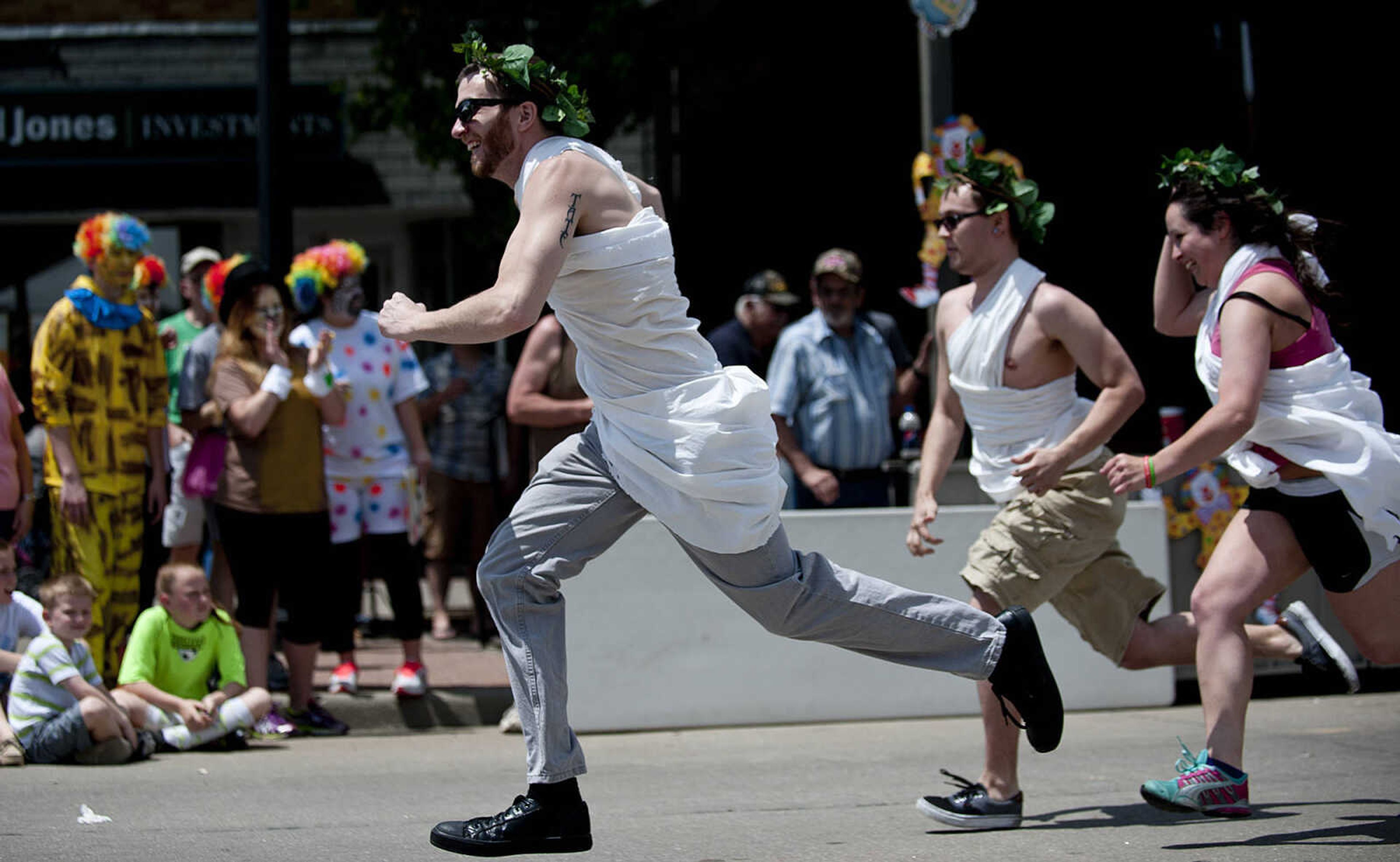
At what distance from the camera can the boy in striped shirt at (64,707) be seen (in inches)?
248

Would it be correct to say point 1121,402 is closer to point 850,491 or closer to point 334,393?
point 850,491

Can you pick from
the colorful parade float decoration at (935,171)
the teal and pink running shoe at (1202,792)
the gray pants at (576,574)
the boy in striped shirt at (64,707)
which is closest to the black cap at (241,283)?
the boy in striped shirt at (64,707)

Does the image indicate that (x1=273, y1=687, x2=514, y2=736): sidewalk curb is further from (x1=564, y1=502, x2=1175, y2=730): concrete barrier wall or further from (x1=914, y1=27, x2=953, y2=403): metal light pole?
(x1=914, y1=27, x2=953, y2=403): metal light pole

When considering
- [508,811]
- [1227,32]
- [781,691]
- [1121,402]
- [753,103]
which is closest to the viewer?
[508,811]

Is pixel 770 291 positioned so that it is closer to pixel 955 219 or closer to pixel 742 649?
pixel 742 649

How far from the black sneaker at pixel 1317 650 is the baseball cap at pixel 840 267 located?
353 cm

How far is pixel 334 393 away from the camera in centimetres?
755

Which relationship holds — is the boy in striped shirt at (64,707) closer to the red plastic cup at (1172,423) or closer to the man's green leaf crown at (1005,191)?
the man's green leaf crown at (1005,191)

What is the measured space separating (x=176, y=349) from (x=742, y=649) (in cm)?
354

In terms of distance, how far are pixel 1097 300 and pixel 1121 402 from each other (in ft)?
25.2

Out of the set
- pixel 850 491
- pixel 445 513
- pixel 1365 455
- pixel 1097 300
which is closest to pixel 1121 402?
pixel 1365 455

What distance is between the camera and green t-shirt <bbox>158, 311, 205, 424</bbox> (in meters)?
8.54

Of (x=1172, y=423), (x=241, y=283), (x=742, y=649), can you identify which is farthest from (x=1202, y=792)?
(x=241, y=283)

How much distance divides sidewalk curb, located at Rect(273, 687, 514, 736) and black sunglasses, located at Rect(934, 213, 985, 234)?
327 centimetres
